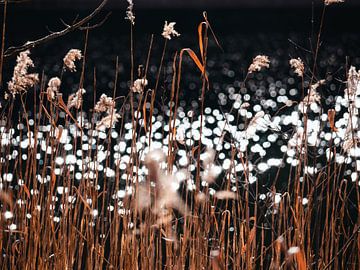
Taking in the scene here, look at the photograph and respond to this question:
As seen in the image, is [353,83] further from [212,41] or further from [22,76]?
[212,41]

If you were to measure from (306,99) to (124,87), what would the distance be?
47.9ft

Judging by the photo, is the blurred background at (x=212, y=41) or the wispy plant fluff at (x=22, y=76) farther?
the blurred background at (x=212, y=41)

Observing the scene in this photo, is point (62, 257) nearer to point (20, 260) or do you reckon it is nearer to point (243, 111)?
point (20, 260)

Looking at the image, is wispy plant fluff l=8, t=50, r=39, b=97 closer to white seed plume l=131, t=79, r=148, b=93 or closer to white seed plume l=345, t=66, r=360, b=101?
white seed plume l=131, t=79, r=148, b=93

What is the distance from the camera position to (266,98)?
639 inches

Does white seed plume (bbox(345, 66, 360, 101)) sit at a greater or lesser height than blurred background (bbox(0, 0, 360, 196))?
lesser

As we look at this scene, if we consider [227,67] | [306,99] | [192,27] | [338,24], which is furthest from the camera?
[192,27]

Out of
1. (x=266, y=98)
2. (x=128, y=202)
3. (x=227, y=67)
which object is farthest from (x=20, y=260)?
(x=227, y=67)

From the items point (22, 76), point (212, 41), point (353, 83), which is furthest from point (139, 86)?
point (212, 41)

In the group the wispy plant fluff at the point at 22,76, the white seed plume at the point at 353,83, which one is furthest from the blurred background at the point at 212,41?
the wispy plant fluff at the point at 22,76

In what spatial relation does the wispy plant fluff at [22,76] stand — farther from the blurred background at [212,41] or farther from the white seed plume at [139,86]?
the blurred background at [212,41]

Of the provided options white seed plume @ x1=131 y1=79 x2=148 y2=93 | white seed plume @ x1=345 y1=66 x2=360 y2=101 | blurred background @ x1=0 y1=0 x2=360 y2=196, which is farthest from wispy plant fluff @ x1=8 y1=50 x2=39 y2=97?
blurred background @ x1=0 y1=0 x2=360 y2=196

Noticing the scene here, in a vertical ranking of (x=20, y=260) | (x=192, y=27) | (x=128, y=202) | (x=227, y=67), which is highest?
(x=192, y=27)

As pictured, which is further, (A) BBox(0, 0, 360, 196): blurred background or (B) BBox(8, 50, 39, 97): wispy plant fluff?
(A) BBox(0, 0, 360, 196): blurred background
